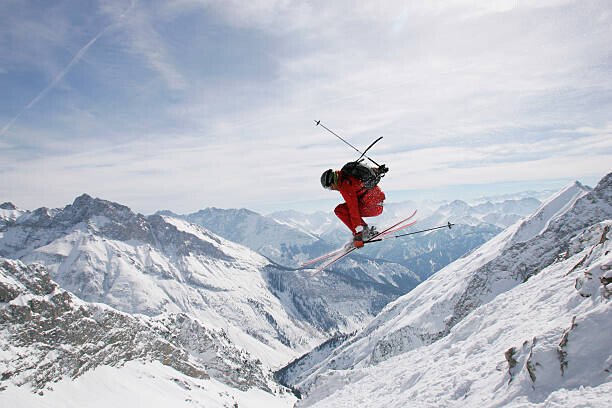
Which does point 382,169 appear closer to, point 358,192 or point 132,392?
point 358,192

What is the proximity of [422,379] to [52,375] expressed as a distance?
502 feet

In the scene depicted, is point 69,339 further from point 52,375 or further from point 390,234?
point 390,234

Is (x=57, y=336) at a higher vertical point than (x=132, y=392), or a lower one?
higher

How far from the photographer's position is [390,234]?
16484mm

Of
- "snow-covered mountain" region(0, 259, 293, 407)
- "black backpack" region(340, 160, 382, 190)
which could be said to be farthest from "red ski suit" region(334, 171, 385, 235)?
"snow-covered mountain" region(0, 259, 293, 407)

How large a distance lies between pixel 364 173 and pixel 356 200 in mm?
1179

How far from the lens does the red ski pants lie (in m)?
14.0

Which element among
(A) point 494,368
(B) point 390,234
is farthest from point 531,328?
(B) point 390,234

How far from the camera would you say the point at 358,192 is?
13.8 m

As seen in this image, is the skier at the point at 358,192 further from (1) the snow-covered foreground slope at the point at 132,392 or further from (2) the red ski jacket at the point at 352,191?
(1) the snow-covered foreground slope at the point at 132,392

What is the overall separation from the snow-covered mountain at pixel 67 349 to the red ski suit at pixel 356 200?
5707 inches

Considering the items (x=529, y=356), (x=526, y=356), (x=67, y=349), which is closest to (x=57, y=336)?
(x=67, y=349)

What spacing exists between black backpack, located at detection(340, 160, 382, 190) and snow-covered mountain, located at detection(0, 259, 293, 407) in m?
147

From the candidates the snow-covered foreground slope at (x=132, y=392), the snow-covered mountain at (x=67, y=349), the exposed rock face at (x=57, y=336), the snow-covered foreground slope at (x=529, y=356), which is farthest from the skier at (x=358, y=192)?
the exposed rock face at (x=57, y=336)
